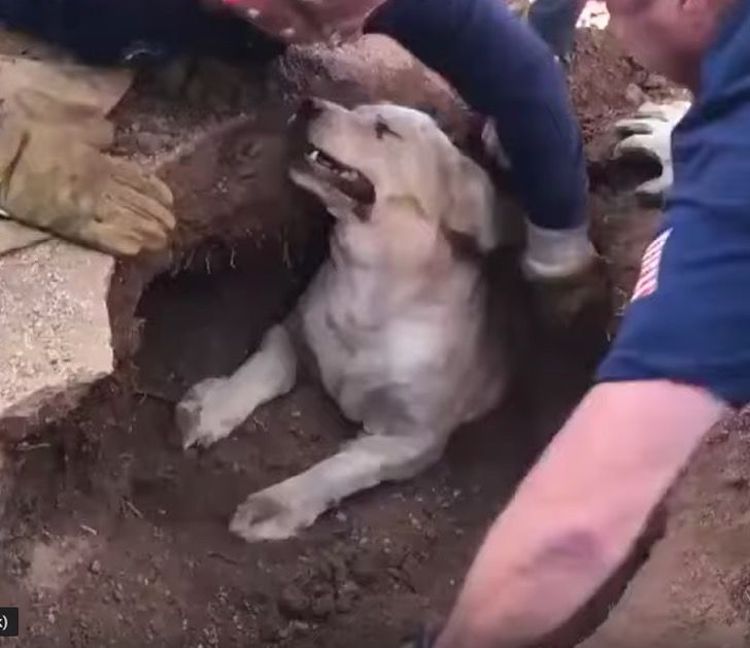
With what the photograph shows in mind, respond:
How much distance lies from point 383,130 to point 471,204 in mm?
118

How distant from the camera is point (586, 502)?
820 millimetres

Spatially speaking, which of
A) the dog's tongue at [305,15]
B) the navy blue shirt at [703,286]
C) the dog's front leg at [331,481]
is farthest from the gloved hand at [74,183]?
the navy blue shirt at [703,286]

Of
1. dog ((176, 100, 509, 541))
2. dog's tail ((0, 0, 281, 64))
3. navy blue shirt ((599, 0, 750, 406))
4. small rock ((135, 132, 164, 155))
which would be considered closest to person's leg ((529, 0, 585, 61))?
dog ((176, 100, 509, 541))

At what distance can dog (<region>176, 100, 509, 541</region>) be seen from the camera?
1.54m

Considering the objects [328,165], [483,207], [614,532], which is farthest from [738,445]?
[614,532]

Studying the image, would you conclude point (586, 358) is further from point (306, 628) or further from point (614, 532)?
point (614, 532)

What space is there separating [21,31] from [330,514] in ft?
1.84

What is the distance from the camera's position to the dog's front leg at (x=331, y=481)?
149 centimetres

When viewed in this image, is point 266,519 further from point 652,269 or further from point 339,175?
point 652,269

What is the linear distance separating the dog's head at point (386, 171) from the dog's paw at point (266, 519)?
30 centimetres

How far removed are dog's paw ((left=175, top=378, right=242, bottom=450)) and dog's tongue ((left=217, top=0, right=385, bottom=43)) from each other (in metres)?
0.41

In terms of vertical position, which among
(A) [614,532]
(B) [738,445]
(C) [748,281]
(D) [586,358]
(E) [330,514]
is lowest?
(E) [330,514]

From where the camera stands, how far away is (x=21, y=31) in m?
1.46

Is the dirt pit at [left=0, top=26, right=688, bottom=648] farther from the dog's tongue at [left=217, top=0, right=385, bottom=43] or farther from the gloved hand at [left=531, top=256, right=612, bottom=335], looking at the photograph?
the dog's tongue at [left=217, top=0, right=385, bottom=43]
